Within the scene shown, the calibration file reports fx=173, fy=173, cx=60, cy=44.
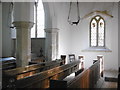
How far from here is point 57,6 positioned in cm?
1027

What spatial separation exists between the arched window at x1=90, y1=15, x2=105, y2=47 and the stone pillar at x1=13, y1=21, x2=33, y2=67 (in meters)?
5.38

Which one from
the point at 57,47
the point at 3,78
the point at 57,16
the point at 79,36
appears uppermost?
the point at 57,16

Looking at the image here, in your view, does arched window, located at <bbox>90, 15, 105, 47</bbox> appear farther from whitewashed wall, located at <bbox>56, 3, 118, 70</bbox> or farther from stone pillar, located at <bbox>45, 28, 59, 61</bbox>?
stone pillar, located at <bbox>45, 28, 59, 61</bbox>

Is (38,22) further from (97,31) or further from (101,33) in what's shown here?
(101,33)

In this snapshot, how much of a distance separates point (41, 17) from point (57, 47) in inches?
119

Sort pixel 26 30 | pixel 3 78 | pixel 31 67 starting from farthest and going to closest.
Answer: pixel 26 30
pixel 31 67
pixel 3 78

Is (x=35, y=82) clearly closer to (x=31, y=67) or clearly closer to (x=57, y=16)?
(x=31, y=67)

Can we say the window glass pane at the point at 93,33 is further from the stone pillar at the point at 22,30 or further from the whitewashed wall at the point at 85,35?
the stone pillar at the point at 22,30

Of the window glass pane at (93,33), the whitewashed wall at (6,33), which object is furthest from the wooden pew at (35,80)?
the whitewashed wall at (6,33)

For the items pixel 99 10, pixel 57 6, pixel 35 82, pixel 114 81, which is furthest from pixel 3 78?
pixel 99 10

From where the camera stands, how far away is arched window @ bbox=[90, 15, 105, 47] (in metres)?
10.8

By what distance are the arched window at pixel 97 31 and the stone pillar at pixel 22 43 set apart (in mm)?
5377

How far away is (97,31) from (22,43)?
5.87 meters

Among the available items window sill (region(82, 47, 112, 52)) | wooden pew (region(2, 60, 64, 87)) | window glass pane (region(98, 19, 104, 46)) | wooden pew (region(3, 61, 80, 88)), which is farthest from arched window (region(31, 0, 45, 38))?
wooden pew (region(3, 61, 80, 88))
